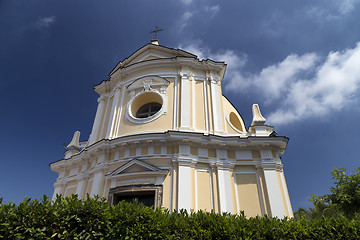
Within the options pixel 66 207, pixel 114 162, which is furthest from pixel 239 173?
pixel 66 207

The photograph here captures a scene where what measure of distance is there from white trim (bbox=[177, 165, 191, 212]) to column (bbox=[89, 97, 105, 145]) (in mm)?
6167

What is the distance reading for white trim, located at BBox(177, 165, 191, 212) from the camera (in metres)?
8.75

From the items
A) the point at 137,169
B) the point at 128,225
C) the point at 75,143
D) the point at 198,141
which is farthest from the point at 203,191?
the point at 75,143

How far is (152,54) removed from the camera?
14602 millimetres

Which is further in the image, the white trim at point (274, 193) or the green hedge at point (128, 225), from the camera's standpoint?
the white trim at point (274, 193)

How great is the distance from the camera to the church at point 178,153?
930 cm

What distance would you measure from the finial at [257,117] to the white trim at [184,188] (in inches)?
179

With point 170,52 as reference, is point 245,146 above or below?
below

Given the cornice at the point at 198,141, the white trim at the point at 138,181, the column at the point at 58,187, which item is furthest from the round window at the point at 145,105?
the column at the point at 58,187

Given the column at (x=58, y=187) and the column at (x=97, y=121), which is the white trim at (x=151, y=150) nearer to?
the column at (x=97, y=121)

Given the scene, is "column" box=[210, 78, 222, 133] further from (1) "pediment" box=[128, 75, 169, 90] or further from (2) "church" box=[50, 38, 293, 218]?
(1) "pediment" box=[128, 75, 169, 90]

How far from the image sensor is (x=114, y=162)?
10453 millimetres

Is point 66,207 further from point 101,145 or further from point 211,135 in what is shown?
point 211,135

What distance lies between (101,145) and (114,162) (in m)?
1.07
